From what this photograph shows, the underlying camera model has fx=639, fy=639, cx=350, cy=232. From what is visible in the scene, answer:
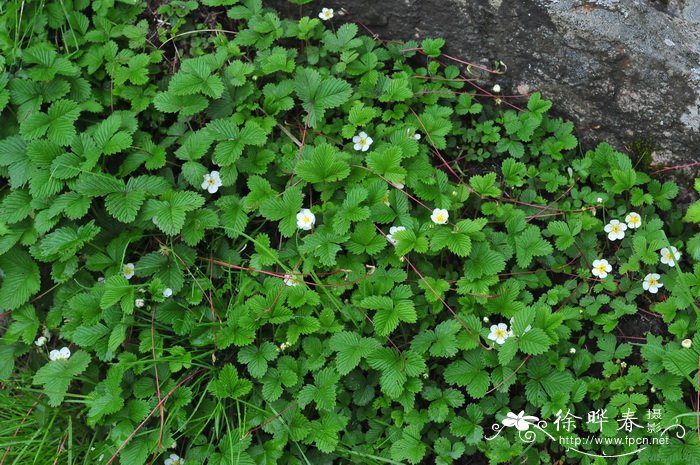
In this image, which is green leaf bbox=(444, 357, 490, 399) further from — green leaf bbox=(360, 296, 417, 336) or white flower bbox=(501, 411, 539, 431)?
green leaf bbox=(360, 296, 417, 336)

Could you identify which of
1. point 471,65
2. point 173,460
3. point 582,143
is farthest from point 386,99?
point 173,460

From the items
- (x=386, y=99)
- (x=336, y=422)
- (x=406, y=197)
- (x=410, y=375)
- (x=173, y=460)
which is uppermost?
(x=386, y=99)

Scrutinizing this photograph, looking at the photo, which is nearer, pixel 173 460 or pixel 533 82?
pixel 173 460

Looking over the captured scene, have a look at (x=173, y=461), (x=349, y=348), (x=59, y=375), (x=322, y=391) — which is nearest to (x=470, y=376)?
(x=349, y=348)

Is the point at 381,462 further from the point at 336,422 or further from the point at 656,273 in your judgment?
the point at 656,273

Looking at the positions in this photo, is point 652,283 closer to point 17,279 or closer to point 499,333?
point 499,333

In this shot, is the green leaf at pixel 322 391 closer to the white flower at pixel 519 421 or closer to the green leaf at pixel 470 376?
the green leaf at pixel 470 376

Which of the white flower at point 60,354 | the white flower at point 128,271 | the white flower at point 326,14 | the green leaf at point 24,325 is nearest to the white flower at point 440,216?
the white flower at point 326,14
